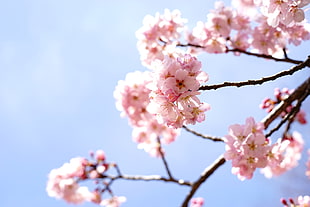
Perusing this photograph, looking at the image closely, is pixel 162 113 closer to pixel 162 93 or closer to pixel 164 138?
pixel 162 93

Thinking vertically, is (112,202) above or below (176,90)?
above

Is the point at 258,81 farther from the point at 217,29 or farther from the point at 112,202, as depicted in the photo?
the point at 112,202

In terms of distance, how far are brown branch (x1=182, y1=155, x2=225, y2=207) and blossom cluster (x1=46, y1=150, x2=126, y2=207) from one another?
1.37m

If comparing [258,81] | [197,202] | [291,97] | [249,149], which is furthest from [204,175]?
[258,81]

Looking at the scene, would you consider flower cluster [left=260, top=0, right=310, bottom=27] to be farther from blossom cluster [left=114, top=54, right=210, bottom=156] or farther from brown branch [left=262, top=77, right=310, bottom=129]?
brown branch [left=262, top=77, right=310, bottom=129]

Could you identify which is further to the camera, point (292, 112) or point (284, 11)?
point (292, 112)

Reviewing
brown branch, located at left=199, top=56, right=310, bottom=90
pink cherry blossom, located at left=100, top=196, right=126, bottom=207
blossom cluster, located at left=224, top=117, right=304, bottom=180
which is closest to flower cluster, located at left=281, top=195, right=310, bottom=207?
blossom cluster, located at left=224, top=117, right=304, bottom=180

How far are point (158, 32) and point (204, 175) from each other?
1.57 metres

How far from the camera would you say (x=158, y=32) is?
405 cm

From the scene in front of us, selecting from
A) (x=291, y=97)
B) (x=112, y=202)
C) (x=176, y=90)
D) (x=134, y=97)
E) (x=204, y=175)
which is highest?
Result: (x=134, y=97)

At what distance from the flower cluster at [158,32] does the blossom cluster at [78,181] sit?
1.39 m

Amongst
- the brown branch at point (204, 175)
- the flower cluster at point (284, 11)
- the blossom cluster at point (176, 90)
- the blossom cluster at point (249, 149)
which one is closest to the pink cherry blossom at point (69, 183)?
the brown branch at point (204, 175)

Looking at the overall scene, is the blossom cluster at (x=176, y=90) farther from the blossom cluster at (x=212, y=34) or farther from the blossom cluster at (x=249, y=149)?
the blossom cluster at (x=212, y=34)

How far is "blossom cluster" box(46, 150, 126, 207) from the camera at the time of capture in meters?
4.55
